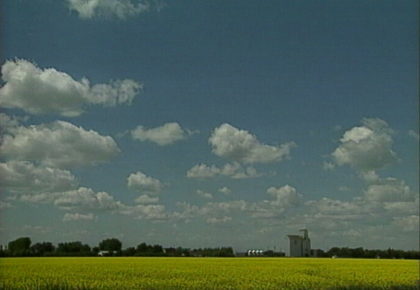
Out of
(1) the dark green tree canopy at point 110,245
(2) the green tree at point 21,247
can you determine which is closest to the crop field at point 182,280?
(2) the green tree at point 21,247

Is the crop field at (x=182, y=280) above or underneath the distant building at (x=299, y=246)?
underneath

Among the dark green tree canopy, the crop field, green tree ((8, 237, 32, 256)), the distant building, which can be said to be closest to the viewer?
the crop field

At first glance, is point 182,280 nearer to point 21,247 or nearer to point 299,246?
point 21,247

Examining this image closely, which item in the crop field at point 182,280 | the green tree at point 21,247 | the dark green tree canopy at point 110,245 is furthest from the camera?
the dark green tree canopy at point 110,245

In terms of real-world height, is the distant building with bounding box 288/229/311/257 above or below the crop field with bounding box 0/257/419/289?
above

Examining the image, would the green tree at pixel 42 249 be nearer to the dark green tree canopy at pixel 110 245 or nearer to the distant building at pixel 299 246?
the dark green tree canopy at pixel 110 245

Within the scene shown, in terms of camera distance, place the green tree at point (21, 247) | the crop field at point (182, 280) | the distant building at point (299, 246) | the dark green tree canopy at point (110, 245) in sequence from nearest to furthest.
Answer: the crop field at point (182, 280) → the green tree at point (21, 247) → the dark green tree canopy at point (110, 245) → the distant building at point (299, 246)

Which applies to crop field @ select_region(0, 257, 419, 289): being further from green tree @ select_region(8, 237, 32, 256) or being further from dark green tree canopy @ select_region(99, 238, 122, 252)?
dark green tree canopy @ select_region(99, 238, 122, 252)

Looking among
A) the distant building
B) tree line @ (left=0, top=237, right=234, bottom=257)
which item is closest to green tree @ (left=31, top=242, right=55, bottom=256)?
tree line @ (left=0, top=237, right=234, bottom=257)

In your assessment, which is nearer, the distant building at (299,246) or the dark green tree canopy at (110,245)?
the dark green tree canopy at (110,245)

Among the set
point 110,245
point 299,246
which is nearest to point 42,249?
point 110,245

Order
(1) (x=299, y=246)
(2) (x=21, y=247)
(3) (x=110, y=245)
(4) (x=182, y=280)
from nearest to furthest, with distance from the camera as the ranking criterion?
(4) (x=182, y=280) < (2) (x=21, y=247) < (3) (x=110, y=245) < (1) (x=299, y=246)

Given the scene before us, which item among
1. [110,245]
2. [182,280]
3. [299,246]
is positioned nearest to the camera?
[182,280]

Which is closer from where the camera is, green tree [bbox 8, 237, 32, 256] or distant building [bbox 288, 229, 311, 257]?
green tree [bbox 8, 237, 32, 256]
